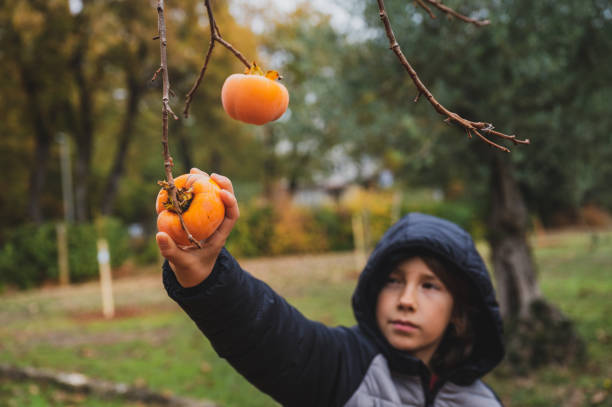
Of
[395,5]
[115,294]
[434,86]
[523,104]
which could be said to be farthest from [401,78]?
[115,294]

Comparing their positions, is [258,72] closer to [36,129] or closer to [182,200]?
[182,200]

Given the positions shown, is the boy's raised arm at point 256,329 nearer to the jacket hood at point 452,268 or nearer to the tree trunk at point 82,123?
the jacket hood at point 452,268

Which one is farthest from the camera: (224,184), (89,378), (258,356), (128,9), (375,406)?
(128,9)

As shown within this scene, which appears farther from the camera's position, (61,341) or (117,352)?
(61,341)

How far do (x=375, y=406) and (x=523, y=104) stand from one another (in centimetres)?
333

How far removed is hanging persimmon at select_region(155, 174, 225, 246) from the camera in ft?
2.59

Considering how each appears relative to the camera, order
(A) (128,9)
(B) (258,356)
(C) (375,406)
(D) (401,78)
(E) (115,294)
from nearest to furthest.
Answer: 1. (B) (258,356)
2. (C) (375,406)
3. (D) (401,78)
4. (E) (115,294)
5. (A) (128,9)

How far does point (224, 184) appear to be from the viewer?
87 centimetres

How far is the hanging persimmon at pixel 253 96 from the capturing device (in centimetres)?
91

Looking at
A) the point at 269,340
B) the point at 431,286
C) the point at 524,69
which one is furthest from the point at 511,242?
the point at 269,340

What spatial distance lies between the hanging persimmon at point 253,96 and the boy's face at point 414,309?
90 cm

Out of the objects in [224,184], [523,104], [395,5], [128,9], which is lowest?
[224,184]

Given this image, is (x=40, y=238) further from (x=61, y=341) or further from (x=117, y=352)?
(x=117, y=352)

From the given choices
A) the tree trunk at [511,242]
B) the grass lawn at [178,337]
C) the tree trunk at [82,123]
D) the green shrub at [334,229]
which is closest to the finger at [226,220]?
the grass lawn at [178,337]
